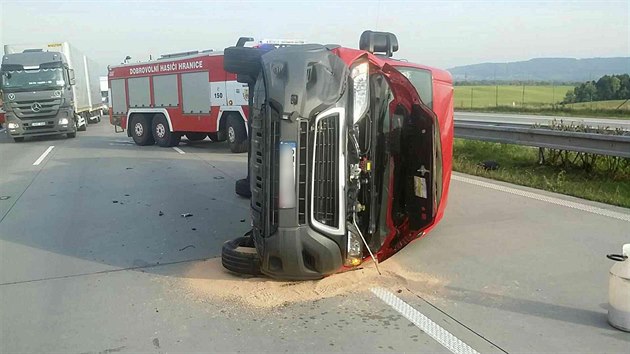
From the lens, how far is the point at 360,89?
4633mm

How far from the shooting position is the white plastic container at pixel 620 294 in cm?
375

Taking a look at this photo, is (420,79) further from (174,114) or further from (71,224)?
(174,114)

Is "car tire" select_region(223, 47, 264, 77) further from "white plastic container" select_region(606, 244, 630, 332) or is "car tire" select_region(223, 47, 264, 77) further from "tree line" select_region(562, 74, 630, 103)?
"tree line" select_region(562, 74, 630, 103)

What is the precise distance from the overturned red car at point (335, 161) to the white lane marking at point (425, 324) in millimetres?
430

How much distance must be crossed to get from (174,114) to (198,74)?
181 centimetres

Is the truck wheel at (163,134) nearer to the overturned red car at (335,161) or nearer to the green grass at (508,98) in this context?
the overturned red car at (335,161)

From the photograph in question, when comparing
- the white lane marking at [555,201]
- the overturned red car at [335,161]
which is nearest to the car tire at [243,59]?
the overturned red car at [335,161]

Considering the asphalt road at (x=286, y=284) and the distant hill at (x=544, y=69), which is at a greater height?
the distant hill at (x=544, y=69)

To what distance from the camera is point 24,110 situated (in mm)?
20484

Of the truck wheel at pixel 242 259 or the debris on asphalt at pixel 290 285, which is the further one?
the truck wheel at pixel 242 259

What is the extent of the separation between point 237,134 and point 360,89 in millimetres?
11003

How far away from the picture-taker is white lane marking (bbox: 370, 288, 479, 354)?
3664 mm

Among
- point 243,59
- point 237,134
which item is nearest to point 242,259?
point 243,59

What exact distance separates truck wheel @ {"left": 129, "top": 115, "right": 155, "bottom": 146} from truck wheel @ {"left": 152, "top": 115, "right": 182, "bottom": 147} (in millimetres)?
299
